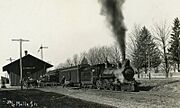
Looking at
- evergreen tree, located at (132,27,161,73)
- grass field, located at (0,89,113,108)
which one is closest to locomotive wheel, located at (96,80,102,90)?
grass field, located at (0,89,113,108)

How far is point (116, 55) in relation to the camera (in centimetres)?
9750

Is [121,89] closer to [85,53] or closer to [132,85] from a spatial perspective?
[132,85]

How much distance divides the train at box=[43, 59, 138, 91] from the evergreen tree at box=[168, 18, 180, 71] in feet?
110

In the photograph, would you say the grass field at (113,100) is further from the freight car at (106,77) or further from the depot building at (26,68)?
the depot building at (26,68)

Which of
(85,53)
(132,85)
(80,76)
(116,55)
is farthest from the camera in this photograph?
(85,53)

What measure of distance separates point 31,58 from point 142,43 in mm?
27510

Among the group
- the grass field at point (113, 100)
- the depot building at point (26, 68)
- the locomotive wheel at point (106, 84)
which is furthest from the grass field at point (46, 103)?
the depot building at point (26, 68)

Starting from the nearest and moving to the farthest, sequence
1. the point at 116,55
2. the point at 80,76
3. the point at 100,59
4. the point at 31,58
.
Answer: the point at 80,76 → the point at 31,58 → the point at 116,55 → the point at 100,59

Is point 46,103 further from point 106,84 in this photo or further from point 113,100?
point 106,84

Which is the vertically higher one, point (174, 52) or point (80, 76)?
point (174, 52)

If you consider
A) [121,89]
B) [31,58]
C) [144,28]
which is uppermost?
[144,28]

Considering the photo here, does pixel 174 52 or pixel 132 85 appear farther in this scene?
pixel 174 52

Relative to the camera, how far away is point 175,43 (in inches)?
2734

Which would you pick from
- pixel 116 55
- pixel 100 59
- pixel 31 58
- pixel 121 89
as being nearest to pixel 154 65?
pixel 116 55
